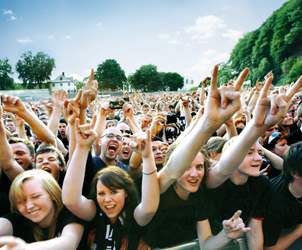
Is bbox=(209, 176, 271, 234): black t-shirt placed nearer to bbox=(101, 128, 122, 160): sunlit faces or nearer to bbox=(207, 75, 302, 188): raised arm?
bbox=(207, 75, 302, 188): raised arm

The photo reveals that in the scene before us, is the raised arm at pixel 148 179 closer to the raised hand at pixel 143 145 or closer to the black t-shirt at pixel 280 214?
the raised hand at pixel 143 145

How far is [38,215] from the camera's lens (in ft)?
6.68

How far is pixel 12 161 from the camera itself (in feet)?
8.00

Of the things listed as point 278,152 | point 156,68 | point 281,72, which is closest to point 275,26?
point 281,72

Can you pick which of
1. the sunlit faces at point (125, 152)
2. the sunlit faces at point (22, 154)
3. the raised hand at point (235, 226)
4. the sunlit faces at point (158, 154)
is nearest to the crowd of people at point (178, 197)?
the raised hand at point (235, 226)

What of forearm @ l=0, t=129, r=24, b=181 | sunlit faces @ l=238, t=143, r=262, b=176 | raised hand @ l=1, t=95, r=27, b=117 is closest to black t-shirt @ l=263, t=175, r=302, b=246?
sunlit faces @ l=238, t=143, r=262, b=176

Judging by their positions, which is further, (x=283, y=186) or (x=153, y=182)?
(x=283, y=186)

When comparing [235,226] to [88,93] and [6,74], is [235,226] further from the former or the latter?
[6,74]

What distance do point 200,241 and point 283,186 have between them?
0.74 metres

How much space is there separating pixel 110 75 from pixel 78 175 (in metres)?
89.5

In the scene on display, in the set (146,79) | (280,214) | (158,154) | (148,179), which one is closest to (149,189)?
(148,179)

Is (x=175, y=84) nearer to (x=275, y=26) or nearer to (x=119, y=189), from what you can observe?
(x=275, y=26)

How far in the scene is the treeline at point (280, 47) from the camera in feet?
173

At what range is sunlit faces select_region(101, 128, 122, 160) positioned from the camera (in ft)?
12.0
